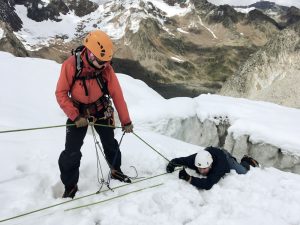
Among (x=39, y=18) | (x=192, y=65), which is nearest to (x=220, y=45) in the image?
(x=192, y=65)

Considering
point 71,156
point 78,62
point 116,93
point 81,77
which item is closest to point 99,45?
point 78,62

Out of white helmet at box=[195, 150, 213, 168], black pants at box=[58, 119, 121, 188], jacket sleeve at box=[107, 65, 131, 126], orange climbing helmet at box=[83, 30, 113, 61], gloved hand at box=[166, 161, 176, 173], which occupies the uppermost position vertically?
orange climbing helmet at box=[83, 30, 113, 61]

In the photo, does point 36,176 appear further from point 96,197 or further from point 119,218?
point 119,218

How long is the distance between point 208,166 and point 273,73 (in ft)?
100

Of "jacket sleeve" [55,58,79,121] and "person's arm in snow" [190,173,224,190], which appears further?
"person's arm in snow" [190,173,224,190]

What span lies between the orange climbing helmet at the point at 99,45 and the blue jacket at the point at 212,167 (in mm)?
2700

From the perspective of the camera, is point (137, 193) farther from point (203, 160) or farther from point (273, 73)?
point (273, 73)

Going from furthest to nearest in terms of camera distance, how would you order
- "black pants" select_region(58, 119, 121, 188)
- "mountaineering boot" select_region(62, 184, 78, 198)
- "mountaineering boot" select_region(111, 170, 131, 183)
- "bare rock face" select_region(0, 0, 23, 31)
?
"bare rock face" select_region(0, 0, 23, 31) → "mountaineering boot" select_region(111, 170, 131, 183) → "mountaineering boot" select_region(62, 184, 78, 198) → "black pants" select_region(58, 119, 121, 188)

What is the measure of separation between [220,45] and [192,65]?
77.4 ft

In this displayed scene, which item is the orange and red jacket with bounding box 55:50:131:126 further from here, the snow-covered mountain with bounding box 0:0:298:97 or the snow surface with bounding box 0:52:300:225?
the snow-covered mountain with bounding box 0:0:298:97

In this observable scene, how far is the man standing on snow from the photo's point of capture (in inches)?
229

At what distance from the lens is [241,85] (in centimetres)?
3816

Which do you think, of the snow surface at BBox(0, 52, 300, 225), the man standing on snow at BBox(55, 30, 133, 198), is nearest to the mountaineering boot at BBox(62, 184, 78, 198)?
the man standing on snow at BBox(55, 30, 133, 198)

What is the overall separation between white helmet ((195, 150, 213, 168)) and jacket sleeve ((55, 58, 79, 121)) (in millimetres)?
2533
